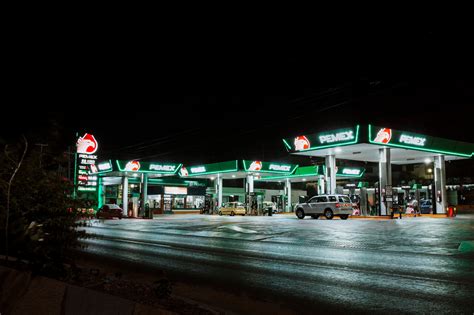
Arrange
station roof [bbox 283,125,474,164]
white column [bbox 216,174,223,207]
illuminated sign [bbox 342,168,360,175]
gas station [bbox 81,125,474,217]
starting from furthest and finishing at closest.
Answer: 1. white column [bbox 216,174,223,207]
2. illuminated sign [bbox 342,168,360,175]
3. gas station [bbox 81,125,474,217]
4. station roof [bbox 283,125,474,164]

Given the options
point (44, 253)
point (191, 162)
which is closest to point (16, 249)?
point (44, 253)

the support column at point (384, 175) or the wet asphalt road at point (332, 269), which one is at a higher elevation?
the support column at point (384, 175)

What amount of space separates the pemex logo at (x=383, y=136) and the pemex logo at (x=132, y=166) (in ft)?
75.8

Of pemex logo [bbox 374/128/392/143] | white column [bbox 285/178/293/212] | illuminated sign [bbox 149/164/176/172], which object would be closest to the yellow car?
illuminated sign [bbox 149/164/176/172]

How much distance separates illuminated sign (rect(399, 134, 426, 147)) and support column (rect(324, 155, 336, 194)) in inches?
257

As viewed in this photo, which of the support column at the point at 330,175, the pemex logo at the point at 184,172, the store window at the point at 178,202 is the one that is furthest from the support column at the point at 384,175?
the store window at the point at 178,202

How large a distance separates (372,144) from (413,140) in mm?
4169

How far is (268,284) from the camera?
7.49m

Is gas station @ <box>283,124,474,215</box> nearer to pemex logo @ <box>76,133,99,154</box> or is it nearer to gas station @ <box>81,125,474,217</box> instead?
gas station @ <box>81,125,474,217</box>

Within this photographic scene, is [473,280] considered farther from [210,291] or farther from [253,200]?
[253,200]

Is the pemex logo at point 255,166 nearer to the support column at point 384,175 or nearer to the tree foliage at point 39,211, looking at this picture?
the support column at point 384,175

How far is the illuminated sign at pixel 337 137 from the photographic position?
98.2 feet

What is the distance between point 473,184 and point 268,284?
208 ft

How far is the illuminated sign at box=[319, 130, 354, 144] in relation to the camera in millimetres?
29922
